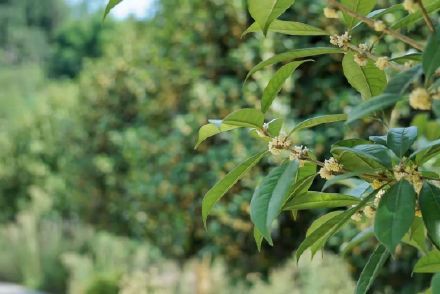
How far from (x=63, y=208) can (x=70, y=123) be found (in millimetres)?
2535

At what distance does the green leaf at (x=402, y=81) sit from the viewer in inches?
36.0

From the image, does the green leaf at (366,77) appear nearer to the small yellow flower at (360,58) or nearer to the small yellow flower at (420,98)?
the small yellow flower at (360,58)

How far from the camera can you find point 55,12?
40000mm

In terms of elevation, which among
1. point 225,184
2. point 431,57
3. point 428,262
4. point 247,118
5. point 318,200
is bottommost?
point 428,262

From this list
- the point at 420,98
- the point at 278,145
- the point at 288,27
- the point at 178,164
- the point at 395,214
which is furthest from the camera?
the point at 178,164

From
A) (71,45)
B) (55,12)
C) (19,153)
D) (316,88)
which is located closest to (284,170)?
(316,88)

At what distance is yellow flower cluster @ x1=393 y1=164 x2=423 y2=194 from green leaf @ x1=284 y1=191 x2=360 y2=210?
0.18 meters

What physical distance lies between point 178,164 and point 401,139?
3.91 meters

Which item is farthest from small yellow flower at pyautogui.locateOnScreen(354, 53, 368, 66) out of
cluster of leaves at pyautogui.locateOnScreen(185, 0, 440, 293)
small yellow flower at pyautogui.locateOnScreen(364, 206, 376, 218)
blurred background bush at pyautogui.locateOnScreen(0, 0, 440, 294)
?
blurred background bush at pyautogui.locateOnScreen(0, 0, 440, 294)

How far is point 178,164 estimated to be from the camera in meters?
5.02

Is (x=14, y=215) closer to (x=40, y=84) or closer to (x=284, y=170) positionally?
(x=284, y=170)

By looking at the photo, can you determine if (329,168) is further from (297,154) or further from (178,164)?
(178,164)

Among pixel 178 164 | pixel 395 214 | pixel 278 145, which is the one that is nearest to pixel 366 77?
pixel 278 145

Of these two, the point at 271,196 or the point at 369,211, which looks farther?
the point at 369,211
